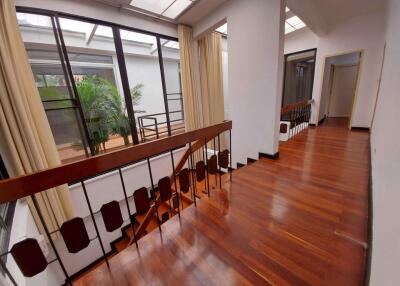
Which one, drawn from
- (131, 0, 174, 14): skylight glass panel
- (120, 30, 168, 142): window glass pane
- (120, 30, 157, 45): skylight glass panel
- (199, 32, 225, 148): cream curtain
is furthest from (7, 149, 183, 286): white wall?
(131, 0, 174, 14): skylight glass panel

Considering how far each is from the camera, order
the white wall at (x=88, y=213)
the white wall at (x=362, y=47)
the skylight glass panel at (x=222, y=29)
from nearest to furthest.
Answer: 1. the white wall at (x=88, y=213)
2. the white wall at (x=362, y=47)
3. the skylight glass panel at (x=222, y=29)

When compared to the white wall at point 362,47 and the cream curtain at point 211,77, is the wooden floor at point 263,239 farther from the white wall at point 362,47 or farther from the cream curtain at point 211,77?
the white wall at point 362,47

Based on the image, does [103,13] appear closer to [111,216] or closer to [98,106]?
[98,106]

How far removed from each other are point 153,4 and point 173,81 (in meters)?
1.82

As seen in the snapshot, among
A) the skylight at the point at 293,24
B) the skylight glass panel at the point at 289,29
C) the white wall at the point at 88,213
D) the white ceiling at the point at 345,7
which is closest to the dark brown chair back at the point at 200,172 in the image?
the white wall at the point at 88,213

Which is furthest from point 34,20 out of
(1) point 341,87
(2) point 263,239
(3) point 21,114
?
(1) point 341,87

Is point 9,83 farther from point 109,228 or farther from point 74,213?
point 109,228

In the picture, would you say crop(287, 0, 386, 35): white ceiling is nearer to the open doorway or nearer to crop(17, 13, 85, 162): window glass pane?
the open doorway

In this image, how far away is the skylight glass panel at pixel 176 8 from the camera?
9.13ft

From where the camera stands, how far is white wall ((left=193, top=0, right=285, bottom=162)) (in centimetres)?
248

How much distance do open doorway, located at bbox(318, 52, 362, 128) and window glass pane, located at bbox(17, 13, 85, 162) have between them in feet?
22.1

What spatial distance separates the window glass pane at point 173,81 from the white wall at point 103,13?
569mm

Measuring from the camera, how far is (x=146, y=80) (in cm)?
554

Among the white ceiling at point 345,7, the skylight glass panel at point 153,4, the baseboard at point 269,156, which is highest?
the white ceiling at point 345,7
